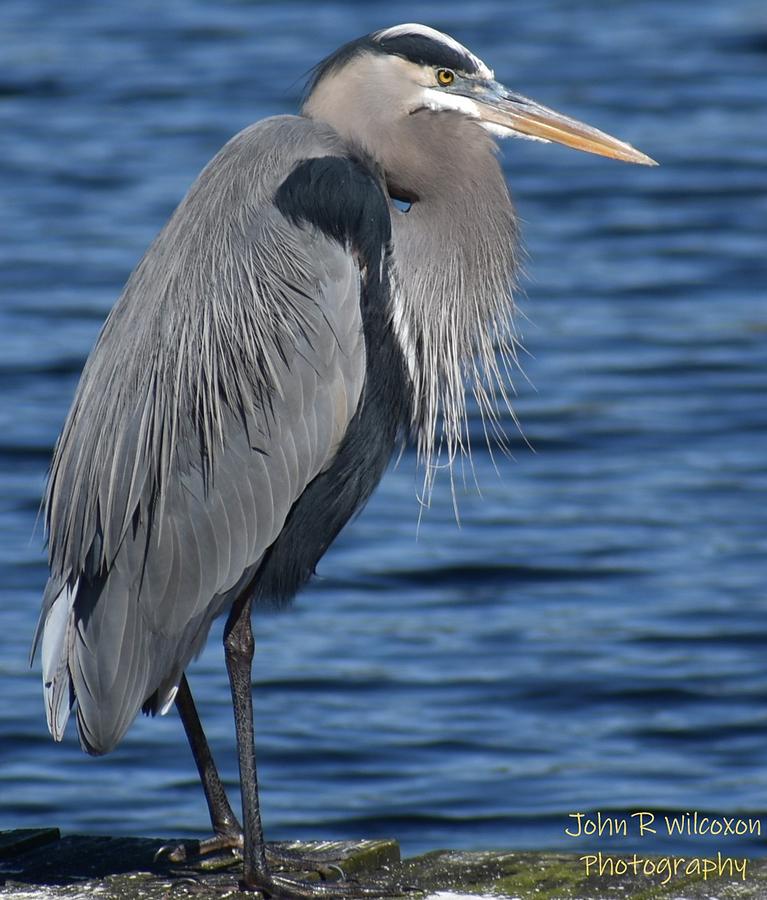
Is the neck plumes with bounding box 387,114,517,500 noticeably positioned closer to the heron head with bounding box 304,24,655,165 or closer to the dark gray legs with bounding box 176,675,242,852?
the heron head with bounding box 304,24,655,165

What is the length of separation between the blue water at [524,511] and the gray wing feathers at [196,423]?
226cm

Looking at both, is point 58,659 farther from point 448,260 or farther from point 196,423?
point 448,260

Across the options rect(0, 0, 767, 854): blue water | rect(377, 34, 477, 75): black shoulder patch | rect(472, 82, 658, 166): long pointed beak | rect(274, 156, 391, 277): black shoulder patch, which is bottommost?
rect(0, 0, 767, 854): blue water

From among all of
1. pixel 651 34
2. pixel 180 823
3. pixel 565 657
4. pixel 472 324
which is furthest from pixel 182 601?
pixel 651 34

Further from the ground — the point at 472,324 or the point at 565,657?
the point at 472,324

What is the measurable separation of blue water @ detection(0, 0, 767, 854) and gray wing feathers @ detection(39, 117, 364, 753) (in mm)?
2256

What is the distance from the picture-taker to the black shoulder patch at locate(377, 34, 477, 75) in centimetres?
495

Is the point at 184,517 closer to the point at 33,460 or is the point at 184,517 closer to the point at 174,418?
the point at 174,418

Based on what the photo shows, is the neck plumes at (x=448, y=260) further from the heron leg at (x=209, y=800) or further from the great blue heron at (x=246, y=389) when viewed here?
the heron leg at (x=209, y=800)

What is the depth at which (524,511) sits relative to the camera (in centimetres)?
945

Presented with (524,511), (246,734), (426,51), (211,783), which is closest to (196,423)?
(246,734)

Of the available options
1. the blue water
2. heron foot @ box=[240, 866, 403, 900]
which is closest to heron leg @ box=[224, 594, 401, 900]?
heron foot @ box=[240, 866, 403, 900]

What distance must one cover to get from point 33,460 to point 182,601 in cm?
514

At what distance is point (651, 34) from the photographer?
1677 centimetres
